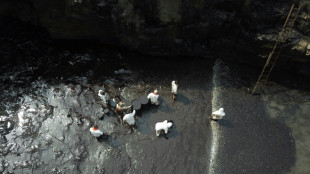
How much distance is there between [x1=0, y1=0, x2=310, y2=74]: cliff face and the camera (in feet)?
33.5

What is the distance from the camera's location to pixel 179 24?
1103cm

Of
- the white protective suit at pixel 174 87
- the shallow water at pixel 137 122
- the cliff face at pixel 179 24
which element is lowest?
the shallow water at pixel 137 122

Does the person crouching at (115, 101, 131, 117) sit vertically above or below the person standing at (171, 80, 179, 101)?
below

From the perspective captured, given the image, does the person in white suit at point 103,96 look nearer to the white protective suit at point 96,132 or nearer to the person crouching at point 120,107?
the person crouching at point 120,107

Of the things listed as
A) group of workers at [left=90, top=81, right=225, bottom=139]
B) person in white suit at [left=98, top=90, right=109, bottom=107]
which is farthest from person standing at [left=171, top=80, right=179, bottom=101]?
person in white suit at [left=98, top=90, right=109, bottom=107]

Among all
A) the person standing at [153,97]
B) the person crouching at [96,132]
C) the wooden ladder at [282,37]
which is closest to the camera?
the person crouching at [96,132]

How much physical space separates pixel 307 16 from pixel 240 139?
5172mm

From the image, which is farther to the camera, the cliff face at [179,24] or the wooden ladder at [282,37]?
the cliff face at [179,24]

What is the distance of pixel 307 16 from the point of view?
9.77 m

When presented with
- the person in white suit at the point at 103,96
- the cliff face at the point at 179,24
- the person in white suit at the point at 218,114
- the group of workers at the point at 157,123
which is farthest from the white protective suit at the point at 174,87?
the person in white suit at the point at 103,96

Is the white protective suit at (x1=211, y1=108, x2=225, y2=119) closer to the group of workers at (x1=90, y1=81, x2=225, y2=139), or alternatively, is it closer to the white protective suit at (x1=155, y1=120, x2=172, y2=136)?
the group of workers at (x1=90, y1=81, x2=225, y2=139)

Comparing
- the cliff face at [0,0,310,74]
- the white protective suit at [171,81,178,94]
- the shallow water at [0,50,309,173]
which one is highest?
the cliff face at [0,0,310,74]

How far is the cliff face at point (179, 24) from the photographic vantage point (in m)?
10.2

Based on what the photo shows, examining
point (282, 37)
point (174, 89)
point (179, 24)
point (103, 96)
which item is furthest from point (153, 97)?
point (282, 37)
